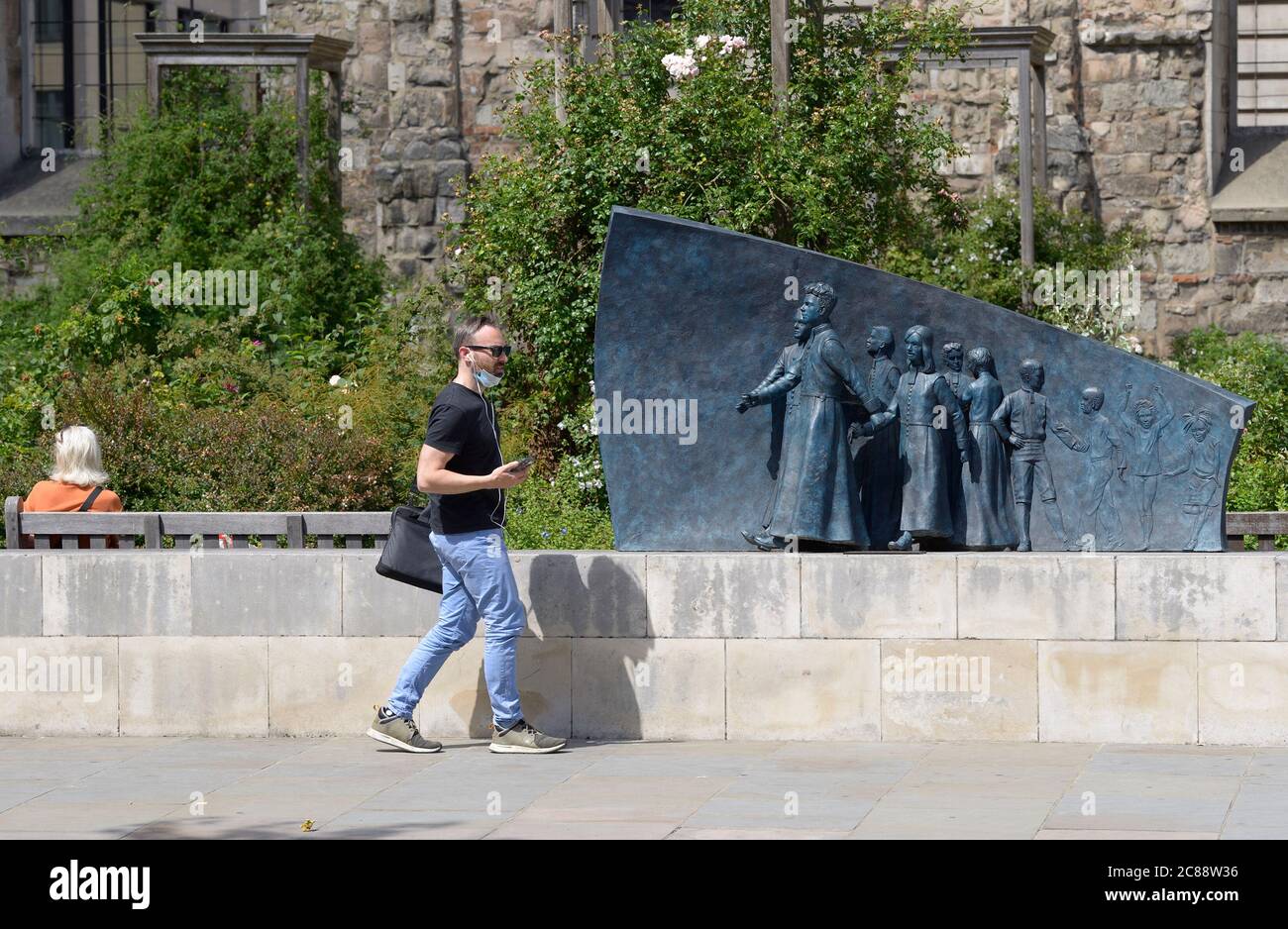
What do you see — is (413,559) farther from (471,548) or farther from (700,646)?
(700,646)

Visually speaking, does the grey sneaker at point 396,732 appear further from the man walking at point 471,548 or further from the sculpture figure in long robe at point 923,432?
the sculpture figure in long robe at point 923,432

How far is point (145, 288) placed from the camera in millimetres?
14859

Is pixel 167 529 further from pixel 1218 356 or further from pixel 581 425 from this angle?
pixel 1218 356

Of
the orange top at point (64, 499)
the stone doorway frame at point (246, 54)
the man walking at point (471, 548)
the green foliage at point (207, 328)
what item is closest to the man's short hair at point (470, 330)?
the man walking at point (471, 548)

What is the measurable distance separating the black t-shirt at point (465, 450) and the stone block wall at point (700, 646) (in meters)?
0.66

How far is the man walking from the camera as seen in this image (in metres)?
7.53

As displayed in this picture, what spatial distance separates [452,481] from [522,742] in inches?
45.5

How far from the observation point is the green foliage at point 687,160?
41.0 feet

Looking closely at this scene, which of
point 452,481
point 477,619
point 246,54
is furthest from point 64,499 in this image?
point 246,54

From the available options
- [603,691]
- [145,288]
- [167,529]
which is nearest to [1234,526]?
[603,691]

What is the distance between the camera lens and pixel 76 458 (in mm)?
9297

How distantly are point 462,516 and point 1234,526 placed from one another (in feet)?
13.1

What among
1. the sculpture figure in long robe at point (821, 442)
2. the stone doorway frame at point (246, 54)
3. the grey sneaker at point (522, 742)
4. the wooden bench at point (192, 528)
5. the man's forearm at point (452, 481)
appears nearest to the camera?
the man's forearm at point (452, 481)

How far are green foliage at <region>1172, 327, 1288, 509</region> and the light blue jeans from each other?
19.8 feet
